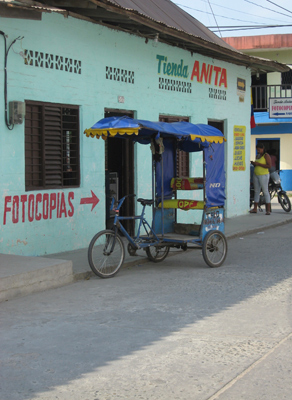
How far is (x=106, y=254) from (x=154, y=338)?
3.30 m

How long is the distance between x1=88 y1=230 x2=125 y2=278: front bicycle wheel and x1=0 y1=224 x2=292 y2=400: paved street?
206 mm

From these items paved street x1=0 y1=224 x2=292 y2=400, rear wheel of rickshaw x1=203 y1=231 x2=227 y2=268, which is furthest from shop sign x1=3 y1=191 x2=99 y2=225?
rear wheel of rickshaw x1=203 y1=231 x2=227 y2=268

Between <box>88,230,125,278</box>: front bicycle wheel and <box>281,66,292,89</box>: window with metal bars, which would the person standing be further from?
<box>281,66,292,89</box>: window with metal bars

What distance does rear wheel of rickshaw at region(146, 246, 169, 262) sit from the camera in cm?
1059

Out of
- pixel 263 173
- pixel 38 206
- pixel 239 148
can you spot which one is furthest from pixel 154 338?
pixel 239 148

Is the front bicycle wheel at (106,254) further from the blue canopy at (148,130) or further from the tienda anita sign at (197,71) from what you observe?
the tienda anita sign at (197,71)

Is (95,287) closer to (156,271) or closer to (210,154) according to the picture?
(156,271)

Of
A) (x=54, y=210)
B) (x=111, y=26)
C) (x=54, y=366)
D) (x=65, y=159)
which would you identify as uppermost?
(x=111, y=26)

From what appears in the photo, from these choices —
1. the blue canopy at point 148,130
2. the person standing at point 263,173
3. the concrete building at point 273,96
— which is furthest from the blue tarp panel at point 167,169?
the concrete building at point 273,96

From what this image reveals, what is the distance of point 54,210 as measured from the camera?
11.1 meters

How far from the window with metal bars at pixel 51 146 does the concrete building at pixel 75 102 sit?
18 mm

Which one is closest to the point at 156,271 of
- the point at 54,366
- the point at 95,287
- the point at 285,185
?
the point at 95,287

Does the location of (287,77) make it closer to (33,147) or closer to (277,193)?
(277,193)

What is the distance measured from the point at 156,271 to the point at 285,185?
20143mm
